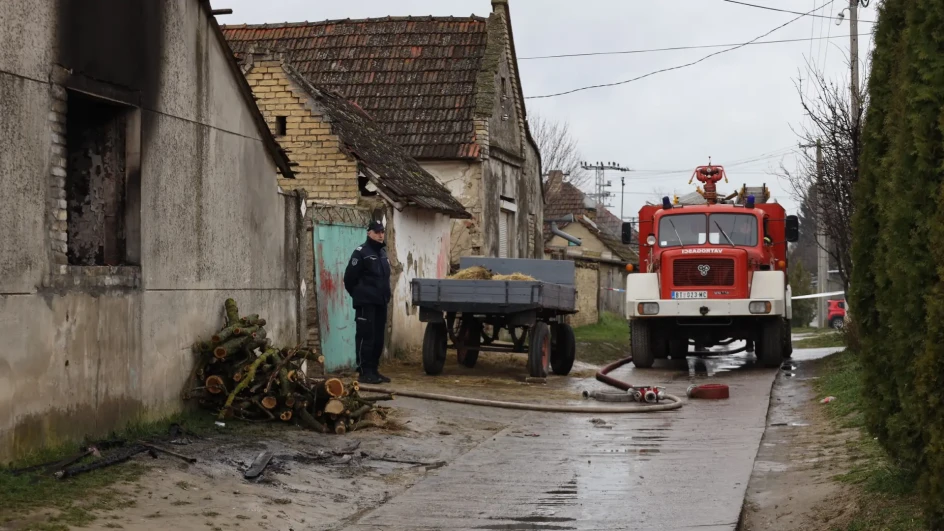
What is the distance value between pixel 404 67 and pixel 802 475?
17.9 meters

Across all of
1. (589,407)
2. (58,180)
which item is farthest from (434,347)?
(58,180)

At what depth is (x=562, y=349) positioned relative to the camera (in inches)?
709

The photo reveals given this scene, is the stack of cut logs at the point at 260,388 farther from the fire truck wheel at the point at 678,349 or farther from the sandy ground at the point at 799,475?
the fire truck wheel at the point at 678,349

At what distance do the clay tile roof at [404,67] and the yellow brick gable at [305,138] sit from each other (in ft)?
19.3

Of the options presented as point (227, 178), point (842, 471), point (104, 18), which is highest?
point (104, 18)

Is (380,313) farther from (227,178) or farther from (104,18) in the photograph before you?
(104,18)

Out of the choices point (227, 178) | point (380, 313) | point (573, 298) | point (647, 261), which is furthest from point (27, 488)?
point (647, 261)

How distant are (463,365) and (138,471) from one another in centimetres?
1019

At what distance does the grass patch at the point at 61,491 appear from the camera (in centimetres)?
675

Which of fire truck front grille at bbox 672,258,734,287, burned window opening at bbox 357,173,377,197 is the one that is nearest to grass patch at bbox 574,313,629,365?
fire truck front grille at bbox 672,258,734,287

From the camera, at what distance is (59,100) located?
8.57 metres

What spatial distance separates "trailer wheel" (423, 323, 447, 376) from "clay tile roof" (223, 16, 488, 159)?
327 inches

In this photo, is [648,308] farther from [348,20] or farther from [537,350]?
[348,20]

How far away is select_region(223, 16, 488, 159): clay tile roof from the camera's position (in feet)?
80.7
